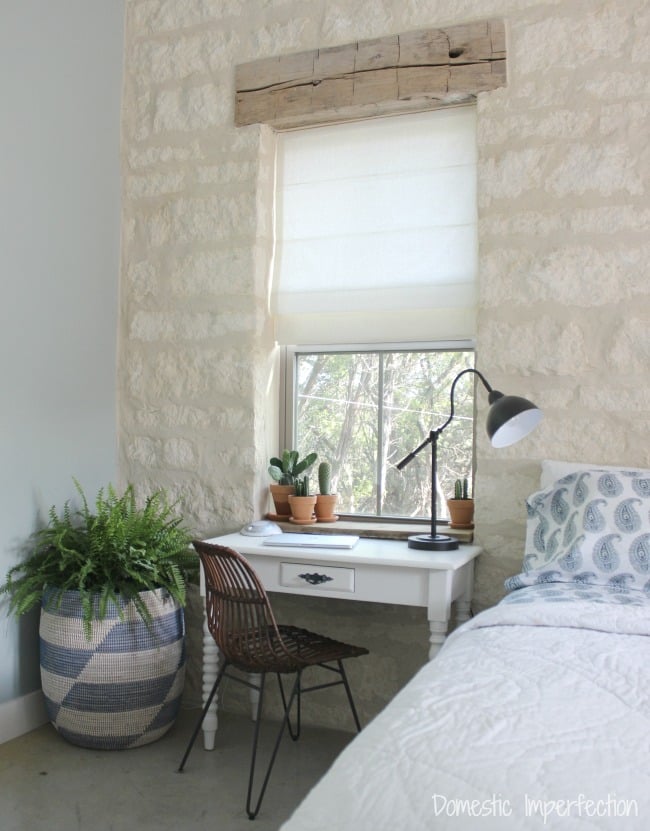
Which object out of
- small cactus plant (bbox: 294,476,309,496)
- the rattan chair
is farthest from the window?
the rattan chair

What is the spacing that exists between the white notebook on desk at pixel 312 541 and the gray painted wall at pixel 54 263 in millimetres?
971

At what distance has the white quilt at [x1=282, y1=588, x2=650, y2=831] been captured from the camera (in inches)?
40.4

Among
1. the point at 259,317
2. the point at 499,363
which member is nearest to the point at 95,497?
the point at 259,317

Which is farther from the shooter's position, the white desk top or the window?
the window

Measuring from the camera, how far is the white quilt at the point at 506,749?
103 cm

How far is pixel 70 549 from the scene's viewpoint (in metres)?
2.93

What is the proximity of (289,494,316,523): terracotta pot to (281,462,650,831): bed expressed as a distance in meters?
1.16

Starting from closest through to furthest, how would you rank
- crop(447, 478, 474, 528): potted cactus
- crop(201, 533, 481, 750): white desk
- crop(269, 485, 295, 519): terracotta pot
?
crop(201, 533, 481, 750): white desk → crop(447, 478, 474, 528): potted cactus → crop(269, 485, 295, 519): terracotta pot

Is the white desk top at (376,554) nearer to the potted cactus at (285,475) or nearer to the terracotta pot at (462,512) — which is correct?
the terracotta pot at (462,512)

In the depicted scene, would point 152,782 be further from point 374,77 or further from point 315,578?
point 374,77

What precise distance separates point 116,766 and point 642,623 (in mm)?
1876

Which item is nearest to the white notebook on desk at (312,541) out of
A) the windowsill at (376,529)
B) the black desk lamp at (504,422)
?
the windowsill at (376,529)

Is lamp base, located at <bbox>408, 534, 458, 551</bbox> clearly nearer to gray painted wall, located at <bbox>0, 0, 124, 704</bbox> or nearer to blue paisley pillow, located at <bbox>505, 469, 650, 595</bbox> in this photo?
blue paisley pillow, located at <bbox>505, 469, 650, 595</bbox>

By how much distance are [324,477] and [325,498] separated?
0.29ft
